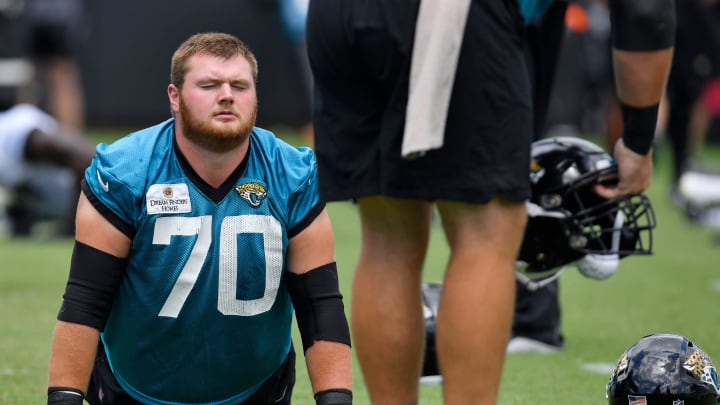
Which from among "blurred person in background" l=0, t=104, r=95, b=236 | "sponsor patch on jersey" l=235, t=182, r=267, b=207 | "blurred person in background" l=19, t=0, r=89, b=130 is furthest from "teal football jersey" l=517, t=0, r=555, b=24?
"blurred person in background" l=19, t=0, r=89, b=130

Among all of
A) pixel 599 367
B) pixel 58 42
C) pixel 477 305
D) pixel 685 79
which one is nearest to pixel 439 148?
pixel 477 305

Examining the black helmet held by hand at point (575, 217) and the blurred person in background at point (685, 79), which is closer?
the black helmet held by hand at point (575, 217)

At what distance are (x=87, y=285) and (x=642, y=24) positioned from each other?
1389 millimetres

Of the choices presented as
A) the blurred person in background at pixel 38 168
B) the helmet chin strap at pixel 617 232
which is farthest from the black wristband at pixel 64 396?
the blurred person in background at pixel 38 168

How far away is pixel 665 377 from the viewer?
10.5 feet

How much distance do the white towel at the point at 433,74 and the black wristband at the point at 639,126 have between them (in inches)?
22.6

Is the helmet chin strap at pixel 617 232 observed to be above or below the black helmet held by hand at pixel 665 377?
above

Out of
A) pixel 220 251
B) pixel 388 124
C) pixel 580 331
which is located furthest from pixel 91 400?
pixel 580 331

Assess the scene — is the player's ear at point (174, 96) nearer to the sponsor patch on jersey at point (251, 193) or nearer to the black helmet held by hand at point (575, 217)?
the sponsor patch on jersey at point (251, 193)

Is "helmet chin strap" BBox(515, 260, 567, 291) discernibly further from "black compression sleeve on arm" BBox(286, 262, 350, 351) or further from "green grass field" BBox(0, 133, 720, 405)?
"black compression sleeve on arm" BBox(286, 262, 350, 351)

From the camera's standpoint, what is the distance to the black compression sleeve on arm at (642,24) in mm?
3059

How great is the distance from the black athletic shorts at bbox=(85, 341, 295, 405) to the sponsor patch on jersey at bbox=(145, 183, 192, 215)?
48cm

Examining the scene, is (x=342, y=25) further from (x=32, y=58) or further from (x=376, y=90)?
(x=32, y=58)

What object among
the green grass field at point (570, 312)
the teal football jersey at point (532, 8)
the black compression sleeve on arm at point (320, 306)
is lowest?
the green grass field at point (570, 312)
